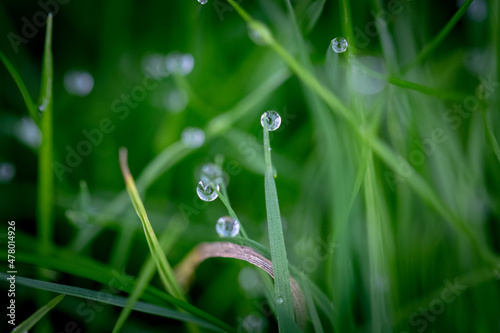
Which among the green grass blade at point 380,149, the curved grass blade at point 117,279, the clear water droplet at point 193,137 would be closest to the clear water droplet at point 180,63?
the clear water droplet at point 193,137

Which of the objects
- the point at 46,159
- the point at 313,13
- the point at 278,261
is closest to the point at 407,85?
the point at 313,13

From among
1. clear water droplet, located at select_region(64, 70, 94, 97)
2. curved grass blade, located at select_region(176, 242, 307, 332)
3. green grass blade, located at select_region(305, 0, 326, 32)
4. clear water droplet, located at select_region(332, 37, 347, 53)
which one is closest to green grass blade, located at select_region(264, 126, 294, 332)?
curved grass blade, located at select_region(176, 242, 307, 332)

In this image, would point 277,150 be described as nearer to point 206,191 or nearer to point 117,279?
point 206,191

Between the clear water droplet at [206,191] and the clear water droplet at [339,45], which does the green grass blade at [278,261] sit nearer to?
the clear water droplet at [206,191]

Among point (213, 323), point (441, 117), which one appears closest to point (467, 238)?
point (441, 117)

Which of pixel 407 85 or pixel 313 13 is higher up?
pixel 313 13

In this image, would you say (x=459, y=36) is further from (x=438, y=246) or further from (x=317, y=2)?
(x=438, y=246)

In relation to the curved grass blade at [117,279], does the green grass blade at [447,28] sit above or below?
above
